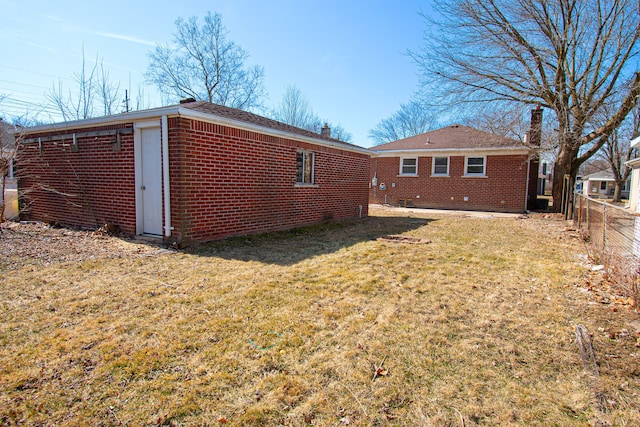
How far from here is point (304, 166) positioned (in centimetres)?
1048

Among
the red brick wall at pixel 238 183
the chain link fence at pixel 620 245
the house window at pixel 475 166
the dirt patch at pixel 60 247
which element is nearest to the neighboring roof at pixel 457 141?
the house window at pixel 475 166

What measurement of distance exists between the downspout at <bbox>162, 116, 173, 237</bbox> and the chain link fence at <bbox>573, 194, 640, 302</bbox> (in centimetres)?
737

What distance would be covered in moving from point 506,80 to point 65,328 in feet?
57.4

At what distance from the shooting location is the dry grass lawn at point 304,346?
220cm

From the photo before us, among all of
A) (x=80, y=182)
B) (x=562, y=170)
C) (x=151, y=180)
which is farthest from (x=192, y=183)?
(x=562, y=170)

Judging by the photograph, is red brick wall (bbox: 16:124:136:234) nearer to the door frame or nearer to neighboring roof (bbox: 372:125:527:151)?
the door frame

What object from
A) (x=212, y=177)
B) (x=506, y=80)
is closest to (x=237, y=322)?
(x=212, y=177)

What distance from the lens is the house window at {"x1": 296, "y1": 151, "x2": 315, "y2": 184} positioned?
33.7 feet

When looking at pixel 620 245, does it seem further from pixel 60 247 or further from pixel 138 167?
pixel 60 247

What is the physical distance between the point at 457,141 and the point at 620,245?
14353 millimetres

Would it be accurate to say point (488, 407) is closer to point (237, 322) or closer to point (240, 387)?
point (240, 387)

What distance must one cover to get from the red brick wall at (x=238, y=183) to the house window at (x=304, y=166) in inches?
8.5

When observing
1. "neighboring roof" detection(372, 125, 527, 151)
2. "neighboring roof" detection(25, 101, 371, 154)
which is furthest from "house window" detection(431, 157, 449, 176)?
"neighboring roof" detection(25, 101, 371, 154)

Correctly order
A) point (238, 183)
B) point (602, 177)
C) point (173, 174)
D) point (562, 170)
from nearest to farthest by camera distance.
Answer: point (173, 174)
point (238, 183)
point (562, 170)
point (602, 177)
